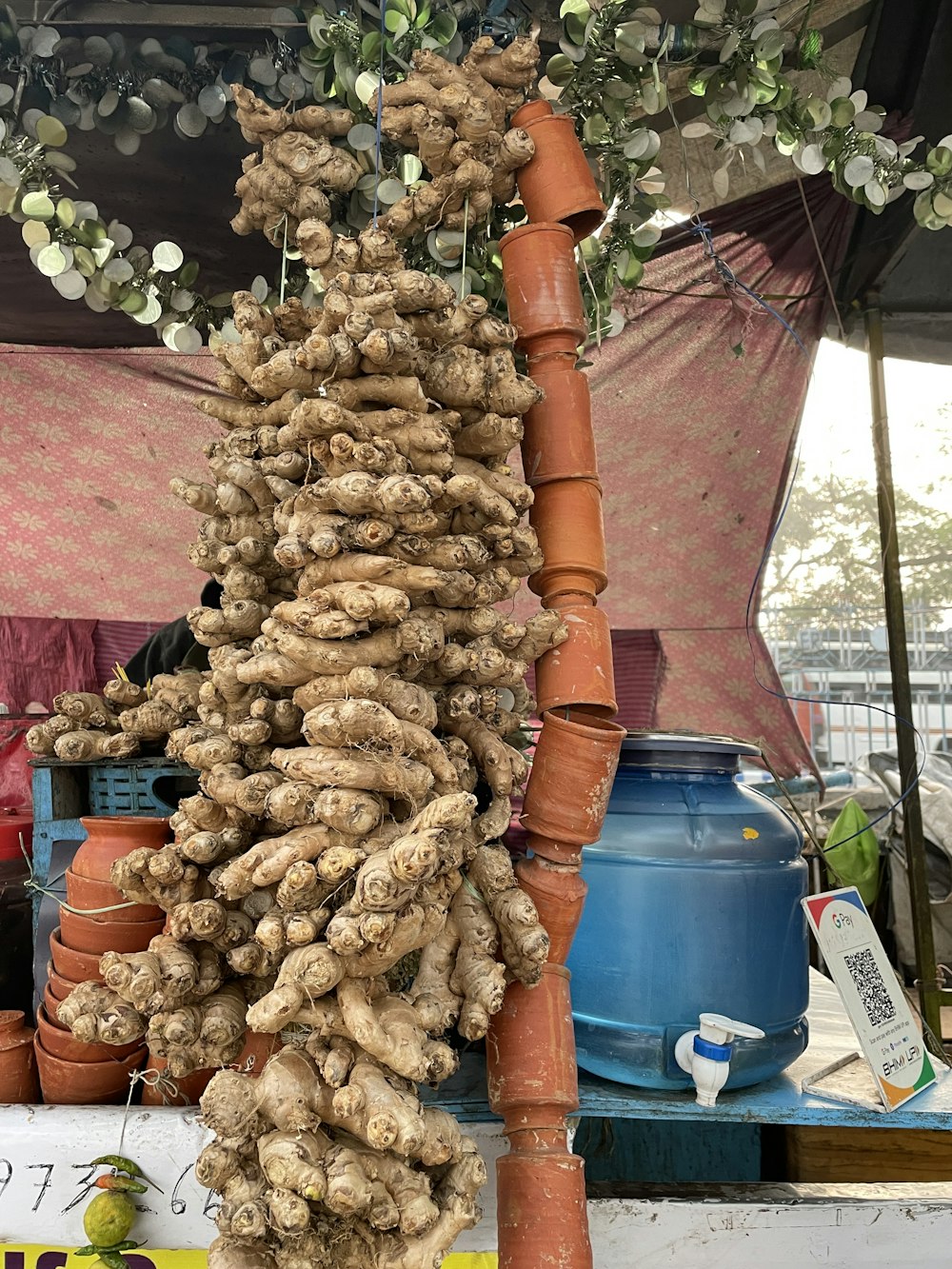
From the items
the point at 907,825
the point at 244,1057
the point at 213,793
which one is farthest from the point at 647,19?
the point at 907,825

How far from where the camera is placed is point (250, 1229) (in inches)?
33.5

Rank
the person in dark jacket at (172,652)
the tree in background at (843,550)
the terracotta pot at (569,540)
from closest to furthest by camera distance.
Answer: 1. the terracotta pot at (569,540)
2. the person in dark jacket at (172,652)
3. the tree in background at (843,550)

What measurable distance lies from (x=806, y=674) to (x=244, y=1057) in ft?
16.2

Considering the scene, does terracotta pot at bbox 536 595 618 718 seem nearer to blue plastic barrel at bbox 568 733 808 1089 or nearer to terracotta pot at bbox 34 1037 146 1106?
blue plastic barrel at bbox 568 733 808 1089

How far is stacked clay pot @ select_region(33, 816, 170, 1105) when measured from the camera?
1.35 m

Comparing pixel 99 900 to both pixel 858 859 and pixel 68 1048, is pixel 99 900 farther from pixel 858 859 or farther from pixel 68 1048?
pixel 858 859

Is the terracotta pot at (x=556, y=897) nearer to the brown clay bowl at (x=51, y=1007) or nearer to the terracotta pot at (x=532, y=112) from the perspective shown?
the brown clay bowl at (x=51, y=1007)

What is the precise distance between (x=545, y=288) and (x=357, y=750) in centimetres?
76

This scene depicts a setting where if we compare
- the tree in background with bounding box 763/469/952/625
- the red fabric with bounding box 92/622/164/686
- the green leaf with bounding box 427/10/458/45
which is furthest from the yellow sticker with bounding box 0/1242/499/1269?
the tree in background with bounding box 763/469/952/625

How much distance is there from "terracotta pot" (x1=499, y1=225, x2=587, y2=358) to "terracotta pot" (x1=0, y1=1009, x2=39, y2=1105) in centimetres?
141

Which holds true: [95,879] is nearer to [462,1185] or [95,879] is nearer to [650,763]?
[462,1185]

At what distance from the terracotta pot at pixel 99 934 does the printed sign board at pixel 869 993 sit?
1075 millimetres

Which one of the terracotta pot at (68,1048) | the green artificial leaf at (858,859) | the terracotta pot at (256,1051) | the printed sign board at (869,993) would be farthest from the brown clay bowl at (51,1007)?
the green artificial leaf at (858,859)

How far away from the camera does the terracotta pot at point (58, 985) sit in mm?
1348
